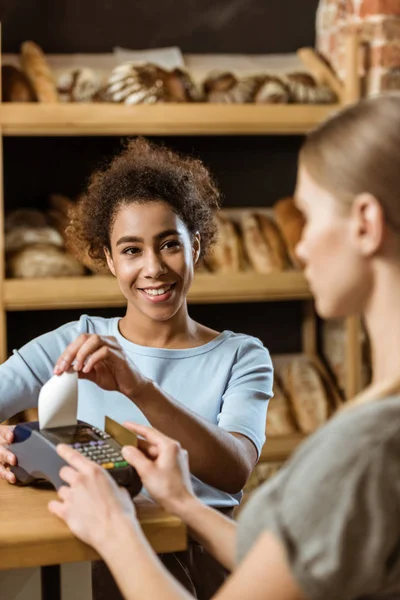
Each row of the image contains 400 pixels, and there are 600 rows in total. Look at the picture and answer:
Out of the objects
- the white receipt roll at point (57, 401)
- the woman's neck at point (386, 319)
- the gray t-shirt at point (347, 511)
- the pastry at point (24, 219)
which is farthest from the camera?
the pastry at point (24, 219)

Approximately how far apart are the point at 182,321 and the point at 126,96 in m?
1.11

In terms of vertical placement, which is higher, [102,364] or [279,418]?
[102,364]

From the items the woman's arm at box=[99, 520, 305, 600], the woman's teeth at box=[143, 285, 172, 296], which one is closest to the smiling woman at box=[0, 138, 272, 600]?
the woman's teeth at box=[143, 285, 172, 296]

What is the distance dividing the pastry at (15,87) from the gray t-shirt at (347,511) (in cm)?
200

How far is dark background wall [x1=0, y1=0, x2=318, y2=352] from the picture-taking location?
9.25ft

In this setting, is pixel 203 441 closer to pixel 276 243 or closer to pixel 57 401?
pixel 57 401

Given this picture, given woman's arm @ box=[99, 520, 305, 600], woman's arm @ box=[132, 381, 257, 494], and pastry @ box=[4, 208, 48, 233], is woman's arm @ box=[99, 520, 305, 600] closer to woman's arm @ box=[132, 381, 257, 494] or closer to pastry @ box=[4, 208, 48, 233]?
woman's arm @ box=[132, 381, 257, 494]

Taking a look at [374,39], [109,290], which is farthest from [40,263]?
[374,39]

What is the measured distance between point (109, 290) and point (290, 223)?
0.63m

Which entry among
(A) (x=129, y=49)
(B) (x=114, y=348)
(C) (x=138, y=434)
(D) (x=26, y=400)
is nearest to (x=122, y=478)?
(C) (x=138, y=434)

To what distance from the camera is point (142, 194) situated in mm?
1687

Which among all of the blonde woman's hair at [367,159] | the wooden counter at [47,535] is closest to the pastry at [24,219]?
the wooden counter at [47,535]

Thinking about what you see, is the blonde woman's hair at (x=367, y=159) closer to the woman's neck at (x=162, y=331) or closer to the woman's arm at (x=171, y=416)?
the woman's arm at (x=171, y=416)

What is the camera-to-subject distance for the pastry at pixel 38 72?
101 inches
